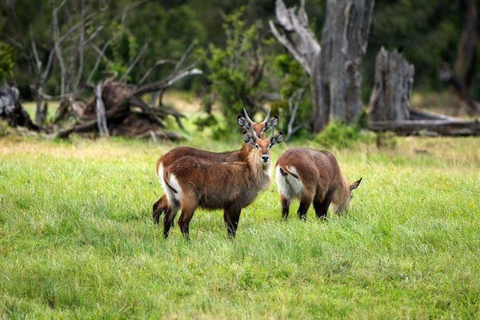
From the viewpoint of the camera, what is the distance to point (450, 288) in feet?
17.3

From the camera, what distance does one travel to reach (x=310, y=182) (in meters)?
7.14

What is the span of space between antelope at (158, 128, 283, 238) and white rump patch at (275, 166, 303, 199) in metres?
0.40

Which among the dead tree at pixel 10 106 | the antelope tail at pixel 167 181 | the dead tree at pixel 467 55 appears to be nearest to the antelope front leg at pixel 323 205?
the antelope tail at pixel 167 181

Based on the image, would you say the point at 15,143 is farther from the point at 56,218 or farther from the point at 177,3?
the point at 177,3

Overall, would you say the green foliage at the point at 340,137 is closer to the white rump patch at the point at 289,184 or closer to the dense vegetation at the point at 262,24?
the white rump patch at the point at 289,184

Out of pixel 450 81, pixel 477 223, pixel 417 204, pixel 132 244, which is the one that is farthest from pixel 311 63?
pixel 450 81

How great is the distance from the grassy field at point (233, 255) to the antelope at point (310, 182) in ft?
0.53

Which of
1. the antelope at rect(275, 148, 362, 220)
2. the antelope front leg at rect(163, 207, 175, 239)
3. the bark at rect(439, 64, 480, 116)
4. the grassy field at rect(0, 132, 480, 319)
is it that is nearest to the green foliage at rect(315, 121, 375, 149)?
the grassy field at rect(0, 132, 480, 319)

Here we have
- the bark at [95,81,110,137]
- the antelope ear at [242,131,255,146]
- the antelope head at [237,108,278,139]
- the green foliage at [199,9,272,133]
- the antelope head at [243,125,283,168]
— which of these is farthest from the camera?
the green foliage at [199,9,272,133]

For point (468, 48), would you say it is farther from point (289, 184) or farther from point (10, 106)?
point (289, 184)

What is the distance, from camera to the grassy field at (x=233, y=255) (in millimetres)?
5004

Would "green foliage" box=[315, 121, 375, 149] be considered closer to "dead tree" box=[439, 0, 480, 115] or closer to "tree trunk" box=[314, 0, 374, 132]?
"tree trunk" box=[314, 0, 374, 132]

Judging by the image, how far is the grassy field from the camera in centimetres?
500

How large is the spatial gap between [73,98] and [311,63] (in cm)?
442
